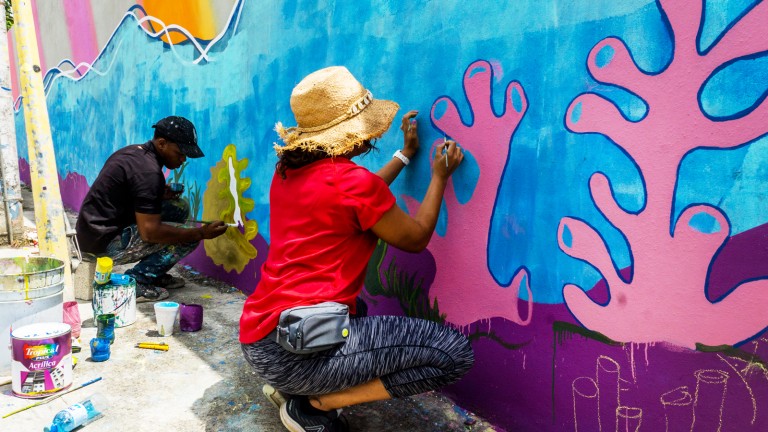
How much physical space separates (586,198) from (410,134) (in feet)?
2.94

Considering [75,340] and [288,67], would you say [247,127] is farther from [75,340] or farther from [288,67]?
[75,340]

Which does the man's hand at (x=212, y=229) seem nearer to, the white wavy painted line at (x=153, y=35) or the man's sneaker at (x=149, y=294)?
the man's sneaker at (x=149, y=294)

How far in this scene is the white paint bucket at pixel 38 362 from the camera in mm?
2428

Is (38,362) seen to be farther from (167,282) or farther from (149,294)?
(167,282)

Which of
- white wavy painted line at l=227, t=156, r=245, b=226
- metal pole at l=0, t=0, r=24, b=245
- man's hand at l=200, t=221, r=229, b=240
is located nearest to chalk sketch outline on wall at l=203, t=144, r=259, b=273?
white wavy painted line at l=227, t=156, r=245, b=226

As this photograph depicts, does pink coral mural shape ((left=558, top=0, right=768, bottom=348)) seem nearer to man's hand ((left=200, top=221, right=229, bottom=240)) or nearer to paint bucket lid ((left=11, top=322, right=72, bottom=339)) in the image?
paint bucket lid ((left=11, top=322, right=72, bottom=339))

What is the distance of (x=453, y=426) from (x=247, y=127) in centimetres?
249

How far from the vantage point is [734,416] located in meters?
1.52

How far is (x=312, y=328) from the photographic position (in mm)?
1920

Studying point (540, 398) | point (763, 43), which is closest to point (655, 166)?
point (763, 43)

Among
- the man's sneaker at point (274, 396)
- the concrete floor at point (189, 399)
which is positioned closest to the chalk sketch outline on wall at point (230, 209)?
the concrete floor at point (189, 399)

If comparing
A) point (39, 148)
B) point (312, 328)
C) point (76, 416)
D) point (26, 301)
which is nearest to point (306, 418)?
point (312, 328)

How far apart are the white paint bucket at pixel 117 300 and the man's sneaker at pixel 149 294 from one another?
45cm

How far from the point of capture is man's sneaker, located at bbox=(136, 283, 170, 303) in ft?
12.7
